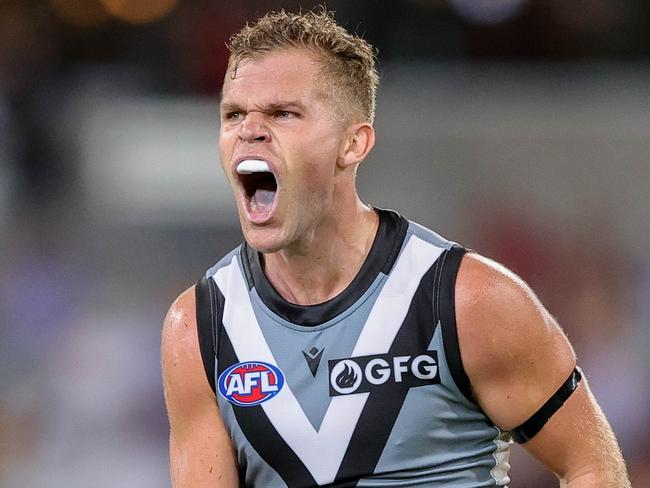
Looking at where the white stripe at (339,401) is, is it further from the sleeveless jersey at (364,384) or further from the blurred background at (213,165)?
the blurred background at (213,165)

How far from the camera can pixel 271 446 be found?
3016 mm

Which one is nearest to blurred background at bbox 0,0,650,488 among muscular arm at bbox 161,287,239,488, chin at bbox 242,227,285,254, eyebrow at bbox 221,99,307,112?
muscular arm at bbox 161,287,239,488

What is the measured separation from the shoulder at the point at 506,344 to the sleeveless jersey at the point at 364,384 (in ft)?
0.13

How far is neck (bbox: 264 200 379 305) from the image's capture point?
3086 millimetres

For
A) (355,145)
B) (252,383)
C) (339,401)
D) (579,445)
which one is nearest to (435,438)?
(339,401)

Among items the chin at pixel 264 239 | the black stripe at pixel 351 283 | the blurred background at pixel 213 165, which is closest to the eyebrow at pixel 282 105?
the chin at pixel 264 239

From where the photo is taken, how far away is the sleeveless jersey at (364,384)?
2939 millimetres

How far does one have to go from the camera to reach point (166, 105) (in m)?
8.43

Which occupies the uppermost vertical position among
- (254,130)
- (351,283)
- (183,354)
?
(254,130)

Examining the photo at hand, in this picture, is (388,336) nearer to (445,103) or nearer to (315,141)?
(315,141)

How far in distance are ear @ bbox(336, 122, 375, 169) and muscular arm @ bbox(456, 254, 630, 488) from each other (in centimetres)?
41

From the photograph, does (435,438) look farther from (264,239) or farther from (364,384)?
(264,239)

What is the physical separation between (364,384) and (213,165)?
553cm

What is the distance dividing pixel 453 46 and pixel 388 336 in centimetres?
574
